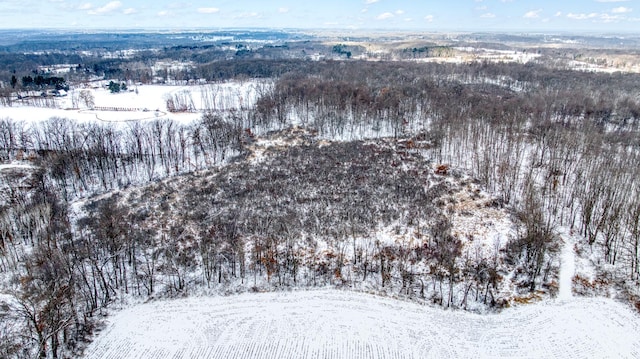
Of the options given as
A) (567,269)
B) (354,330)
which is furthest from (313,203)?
(567,269)

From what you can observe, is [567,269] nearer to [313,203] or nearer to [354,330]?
[354,330]

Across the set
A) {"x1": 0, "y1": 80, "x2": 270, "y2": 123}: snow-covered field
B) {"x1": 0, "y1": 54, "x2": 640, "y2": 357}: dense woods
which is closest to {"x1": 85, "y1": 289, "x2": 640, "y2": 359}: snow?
{"x1": 0, "y1": 54, "x2": 640, "y2": 357}: dense woods

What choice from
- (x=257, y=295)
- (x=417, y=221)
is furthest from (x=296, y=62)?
(x=257, y=295)

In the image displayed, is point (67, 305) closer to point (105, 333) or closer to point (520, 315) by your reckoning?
point (105, 333)

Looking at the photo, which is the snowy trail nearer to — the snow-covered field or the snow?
the snow

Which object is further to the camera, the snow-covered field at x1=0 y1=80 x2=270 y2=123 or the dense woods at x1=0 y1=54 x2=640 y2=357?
the snow-covered field at x1=0 y1=80 x2=270 y2=123

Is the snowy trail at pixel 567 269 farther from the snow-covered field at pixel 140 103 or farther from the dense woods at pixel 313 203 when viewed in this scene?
the snow-covered field at pixel 140 103

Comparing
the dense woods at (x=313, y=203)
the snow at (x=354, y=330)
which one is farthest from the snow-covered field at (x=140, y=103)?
the snow at (x=354, y=330)
